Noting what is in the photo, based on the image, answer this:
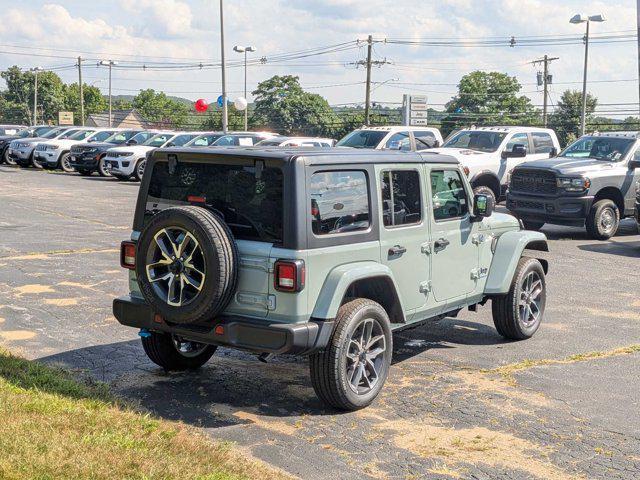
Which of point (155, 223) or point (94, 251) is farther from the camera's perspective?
point (94, 251)

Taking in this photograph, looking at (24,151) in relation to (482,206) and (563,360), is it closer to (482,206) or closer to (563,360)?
(482,206)

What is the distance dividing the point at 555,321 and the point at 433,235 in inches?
115

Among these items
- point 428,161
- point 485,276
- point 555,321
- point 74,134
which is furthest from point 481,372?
point 74,134

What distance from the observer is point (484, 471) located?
17.0 feet

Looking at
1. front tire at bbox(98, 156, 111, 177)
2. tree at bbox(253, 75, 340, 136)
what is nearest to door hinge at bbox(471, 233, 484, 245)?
front tire at bbox(98, 156, 111, 177)

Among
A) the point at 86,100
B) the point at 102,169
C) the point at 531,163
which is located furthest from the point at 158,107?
the point at 531,163

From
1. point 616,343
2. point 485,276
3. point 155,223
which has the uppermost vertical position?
point 155,223

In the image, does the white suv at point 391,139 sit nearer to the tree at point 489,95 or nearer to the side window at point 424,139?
the side window at point 424,139

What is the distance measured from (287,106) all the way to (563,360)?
8861cm

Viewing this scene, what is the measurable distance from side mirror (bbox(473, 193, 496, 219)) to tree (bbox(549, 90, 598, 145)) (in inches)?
2256

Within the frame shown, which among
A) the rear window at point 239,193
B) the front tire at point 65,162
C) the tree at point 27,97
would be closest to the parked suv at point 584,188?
the rear window at point 239,193

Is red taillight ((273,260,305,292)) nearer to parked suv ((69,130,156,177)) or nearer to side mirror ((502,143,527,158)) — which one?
side mirror ((502,143,527,158))

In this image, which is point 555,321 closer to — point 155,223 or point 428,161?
point 428,161

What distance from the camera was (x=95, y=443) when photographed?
16.6 feet
